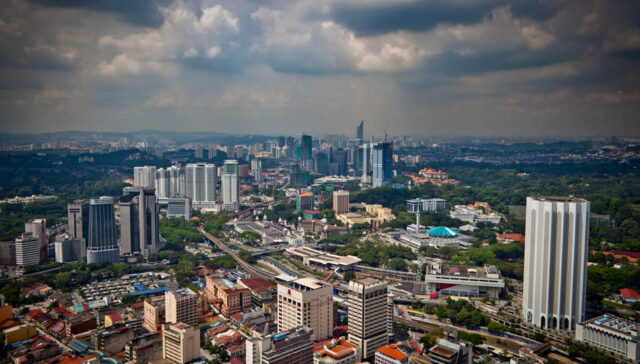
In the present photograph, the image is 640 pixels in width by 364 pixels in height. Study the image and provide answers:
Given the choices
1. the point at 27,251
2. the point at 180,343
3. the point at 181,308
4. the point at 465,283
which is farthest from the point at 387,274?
the point at 27,251

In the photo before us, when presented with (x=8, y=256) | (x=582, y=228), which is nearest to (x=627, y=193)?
(x=582, y=228)

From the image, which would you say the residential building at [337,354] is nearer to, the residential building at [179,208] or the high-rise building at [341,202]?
the high-rise building at [341,202]

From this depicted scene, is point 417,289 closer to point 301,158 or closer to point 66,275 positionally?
point 66,275

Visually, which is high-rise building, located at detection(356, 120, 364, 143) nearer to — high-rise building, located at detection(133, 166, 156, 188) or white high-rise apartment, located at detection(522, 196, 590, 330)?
high-rise building, located at detection(133, 166, 156, 188)

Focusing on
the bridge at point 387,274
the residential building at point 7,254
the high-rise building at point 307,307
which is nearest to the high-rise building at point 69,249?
the residential building at point 7,254

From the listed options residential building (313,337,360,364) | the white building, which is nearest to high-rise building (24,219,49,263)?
residential building (313,337,360,364)
